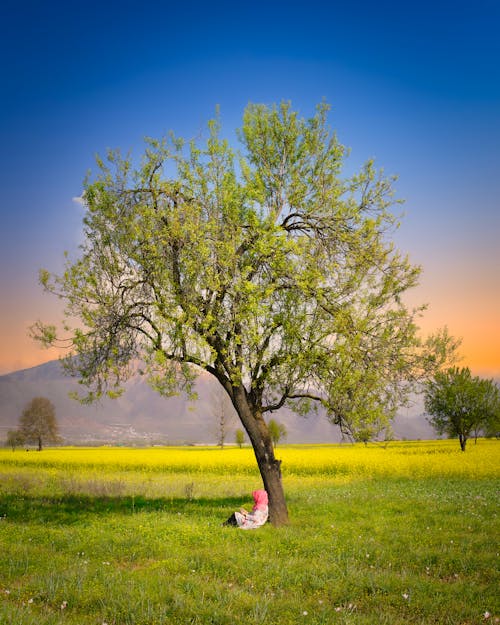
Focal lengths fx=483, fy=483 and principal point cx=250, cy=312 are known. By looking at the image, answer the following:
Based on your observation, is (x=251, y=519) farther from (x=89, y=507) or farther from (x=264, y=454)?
(x=89, y=507)

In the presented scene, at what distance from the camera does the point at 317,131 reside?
16812mm

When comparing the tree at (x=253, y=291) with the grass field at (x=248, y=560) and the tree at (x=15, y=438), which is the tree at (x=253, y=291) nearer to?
the grass field at (x=248, y=560)

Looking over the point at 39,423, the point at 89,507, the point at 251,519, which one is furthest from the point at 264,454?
the point at 39,423

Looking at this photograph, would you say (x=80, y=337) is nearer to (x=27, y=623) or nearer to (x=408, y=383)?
(x=27, y=623)

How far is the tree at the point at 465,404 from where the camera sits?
58.4 m

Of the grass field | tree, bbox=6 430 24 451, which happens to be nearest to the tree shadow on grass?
the grass field

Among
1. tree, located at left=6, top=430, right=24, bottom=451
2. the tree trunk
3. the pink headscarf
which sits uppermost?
the tree trunk

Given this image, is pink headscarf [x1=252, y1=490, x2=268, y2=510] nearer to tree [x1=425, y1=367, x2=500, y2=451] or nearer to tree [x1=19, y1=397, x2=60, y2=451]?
tree [x1=425, y1=367, x2=500, y2=451]

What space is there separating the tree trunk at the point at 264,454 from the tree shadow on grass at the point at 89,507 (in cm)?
208

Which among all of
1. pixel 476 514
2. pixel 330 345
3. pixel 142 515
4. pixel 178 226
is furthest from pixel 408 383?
pixel 142 515

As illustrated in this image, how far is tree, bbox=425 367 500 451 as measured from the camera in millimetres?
58438

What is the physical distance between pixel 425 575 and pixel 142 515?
9.98 m

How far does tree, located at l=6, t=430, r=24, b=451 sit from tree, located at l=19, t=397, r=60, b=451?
0.63m

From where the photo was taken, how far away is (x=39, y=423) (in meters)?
92.9
